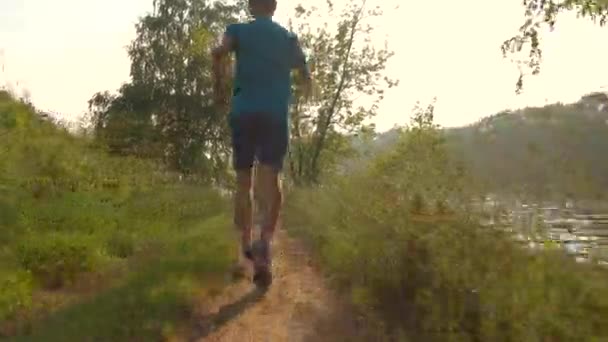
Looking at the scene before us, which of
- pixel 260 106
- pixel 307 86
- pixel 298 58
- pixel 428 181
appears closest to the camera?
pixel 428 181

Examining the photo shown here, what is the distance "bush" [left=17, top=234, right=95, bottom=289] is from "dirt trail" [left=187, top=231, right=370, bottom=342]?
3.93ft

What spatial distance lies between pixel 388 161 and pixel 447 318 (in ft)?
12.8

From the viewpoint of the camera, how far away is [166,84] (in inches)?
1591

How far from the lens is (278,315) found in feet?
13.5

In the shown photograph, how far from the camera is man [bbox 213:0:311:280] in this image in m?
4.77

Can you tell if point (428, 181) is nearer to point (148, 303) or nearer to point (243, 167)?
point (243, 167)

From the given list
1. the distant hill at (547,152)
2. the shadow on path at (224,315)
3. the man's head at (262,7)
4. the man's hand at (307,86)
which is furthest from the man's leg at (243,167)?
the distant hill at (547,152)

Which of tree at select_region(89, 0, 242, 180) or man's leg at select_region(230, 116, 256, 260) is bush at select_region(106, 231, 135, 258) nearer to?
man's leg at select_region(230, 116, 256, 260)

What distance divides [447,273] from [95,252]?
302cm

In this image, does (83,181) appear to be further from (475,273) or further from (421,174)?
(475,273)

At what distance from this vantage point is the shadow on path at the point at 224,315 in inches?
146

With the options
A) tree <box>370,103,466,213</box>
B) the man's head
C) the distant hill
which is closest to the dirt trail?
tree <box>370,103,466,213</box>

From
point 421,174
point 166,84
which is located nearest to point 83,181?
point 421,174

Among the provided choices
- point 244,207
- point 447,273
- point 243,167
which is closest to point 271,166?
point 243,167
